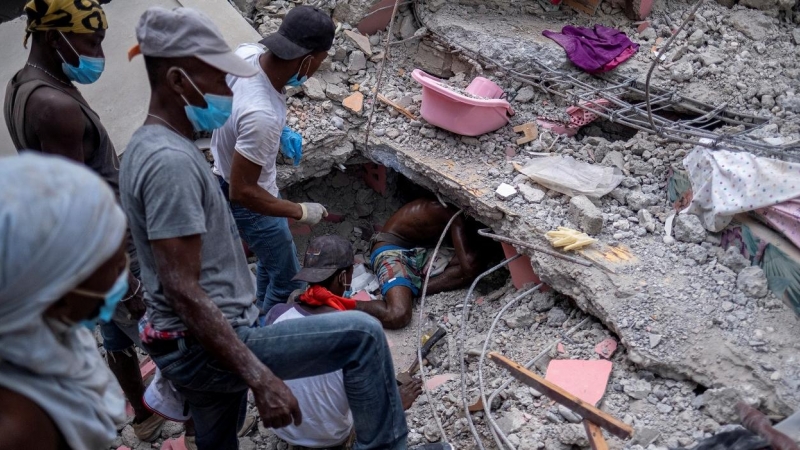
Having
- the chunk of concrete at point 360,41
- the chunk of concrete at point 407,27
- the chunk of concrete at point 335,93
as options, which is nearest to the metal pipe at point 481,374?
the chunk of concrete at point 335,93

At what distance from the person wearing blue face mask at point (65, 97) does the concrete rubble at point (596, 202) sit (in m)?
1.72

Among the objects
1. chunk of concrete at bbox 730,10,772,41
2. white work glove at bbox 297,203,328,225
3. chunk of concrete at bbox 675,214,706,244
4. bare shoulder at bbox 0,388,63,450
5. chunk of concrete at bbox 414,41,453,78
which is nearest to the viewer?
bare shoulder at bbox 0,388,63,450

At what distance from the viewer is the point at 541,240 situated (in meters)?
4.19

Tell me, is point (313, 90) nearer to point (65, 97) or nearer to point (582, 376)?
point (65, 97)

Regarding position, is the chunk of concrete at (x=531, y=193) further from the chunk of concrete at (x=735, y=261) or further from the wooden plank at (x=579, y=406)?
the wooden plank at (x=579, y=406)

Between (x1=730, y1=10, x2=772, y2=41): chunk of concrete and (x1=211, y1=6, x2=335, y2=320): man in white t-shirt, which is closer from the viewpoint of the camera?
(x1=211, y1=6, x2=335, y2=320): man in white t-shirt

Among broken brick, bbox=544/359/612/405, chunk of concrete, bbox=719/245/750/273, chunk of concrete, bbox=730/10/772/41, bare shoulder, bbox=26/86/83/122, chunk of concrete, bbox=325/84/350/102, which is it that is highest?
bare shoulder, bbox=26/86/83/122

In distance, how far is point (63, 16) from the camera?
2.96 m

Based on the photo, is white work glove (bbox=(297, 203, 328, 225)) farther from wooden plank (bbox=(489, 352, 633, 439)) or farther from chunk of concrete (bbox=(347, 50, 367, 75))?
chunk of concrete (bbox=(347, 50, 367, 75))

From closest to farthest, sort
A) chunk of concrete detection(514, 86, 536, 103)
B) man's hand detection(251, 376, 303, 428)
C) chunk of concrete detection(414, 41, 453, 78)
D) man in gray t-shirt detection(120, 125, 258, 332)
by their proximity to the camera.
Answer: man in gray t-shirt detection(120, 125, 258, 332) < man's hand detection(251, 376, 303, 428) < chunk of concrete detection(514, 86, 536, 103) < chunk of concrete detection(414, 41, 453, 78)

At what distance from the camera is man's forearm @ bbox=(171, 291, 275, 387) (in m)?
2.15

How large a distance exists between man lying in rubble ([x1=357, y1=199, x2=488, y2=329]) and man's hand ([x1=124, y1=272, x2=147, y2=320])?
2013 mm

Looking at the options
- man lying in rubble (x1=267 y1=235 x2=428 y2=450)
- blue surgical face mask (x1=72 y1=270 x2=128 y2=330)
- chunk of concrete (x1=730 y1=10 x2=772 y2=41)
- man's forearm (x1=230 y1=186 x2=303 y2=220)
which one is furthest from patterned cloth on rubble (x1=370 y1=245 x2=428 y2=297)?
blue surgical face mask (x1=72 y1=270 x2=128 y2=330)

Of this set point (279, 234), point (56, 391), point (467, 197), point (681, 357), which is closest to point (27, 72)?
point (279, 234)
